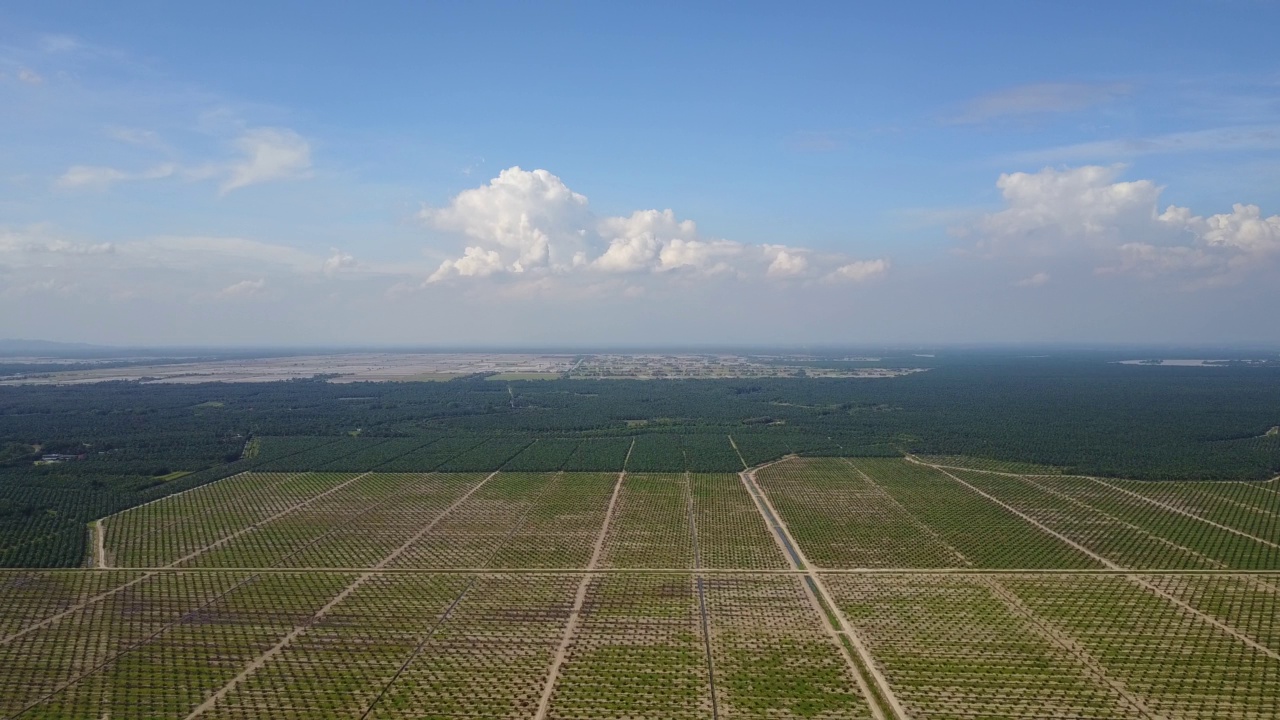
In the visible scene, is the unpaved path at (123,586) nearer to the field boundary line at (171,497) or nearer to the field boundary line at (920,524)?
the field boundary line at (171,497)

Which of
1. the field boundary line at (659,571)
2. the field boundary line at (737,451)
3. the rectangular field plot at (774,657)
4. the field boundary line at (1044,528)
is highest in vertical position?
the field boundary line at (737,451)

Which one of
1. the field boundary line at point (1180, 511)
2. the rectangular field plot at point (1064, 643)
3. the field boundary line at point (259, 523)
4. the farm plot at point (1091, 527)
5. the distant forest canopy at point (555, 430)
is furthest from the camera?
the distant forest canopy at point (555, 430)

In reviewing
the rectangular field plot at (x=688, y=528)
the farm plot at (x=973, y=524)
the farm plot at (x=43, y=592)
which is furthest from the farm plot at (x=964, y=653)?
the farm plot at (x=43, y=592)

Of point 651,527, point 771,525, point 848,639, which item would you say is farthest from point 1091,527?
point 651,527

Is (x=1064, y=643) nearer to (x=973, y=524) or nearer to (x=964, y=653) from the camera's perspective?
(x=964, y=653)

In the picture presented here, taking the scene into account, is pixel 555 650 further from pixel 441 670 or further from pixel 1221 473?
pixel 1221 473

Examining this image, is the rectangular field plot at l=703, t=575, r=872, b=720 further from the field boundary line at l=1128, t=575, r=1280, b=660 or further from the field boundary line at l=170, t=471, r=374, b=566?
the field boundary line at l=170, t=471, r=374, b=566

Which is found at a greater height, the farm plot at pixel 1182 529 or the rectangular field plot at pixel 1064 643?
the farm plot at pixel 1182 529
